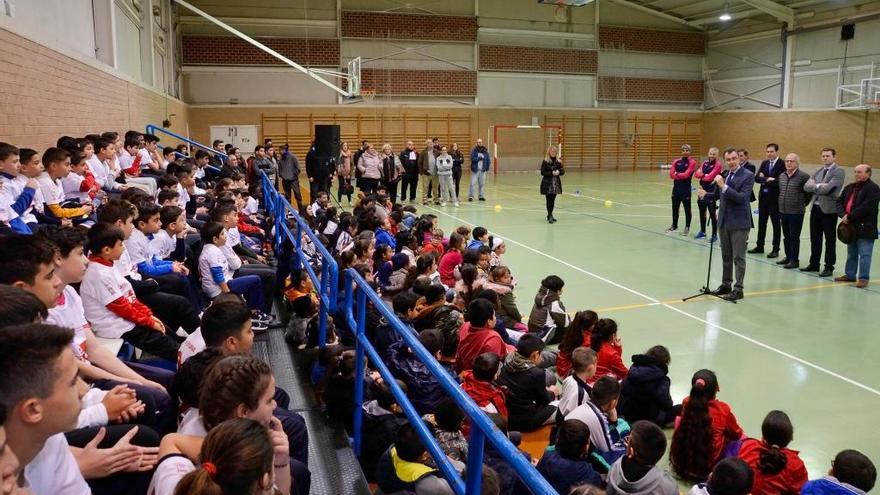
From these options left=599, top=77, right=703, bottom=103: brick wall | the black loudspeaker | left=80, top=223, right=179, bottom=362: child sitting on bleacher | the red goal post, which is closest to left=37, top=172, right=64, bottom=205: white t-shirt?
left=80, top=223, right=179, bottom=362: child sitting on bleacher

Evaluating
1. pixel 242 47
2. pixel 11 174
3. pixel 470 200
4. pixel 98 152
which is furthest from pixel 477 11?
pixel 11 174

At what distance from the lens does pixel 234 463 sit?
1764 mm

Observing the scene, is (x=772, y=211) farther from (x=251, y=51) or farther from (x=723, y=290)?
(x=251, y=51)

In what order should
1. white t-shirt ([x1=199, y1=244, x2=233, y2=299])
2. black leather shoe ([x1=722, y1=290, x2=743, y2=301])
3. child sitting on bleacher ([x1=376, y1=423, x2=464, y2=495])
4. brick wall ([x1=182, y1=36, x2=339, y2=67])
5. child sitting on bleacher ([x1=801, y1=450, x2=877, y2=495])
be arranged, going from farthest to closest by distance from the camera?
brick wall ([x1=182, y1=36, x2=339, y2=67])
black leather shoe ([x1=722, y1=290, x2=743, y2=301])
white t-shirt ([x1=199, y1=244, x2=233, y2=299])
child sitting on bleacher ([x1=801, y1=450, x2=877, y2=495])
child sitting on bleacher ([x1=376, y1=423, x2=464, y2=495])

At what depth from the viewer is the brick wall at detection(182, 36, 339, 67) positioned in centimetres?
2350

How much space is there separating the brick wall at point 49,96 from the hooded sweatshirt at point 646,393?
6075 millimetres

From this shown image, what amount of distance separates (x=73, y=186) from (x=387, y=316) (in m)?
4.80

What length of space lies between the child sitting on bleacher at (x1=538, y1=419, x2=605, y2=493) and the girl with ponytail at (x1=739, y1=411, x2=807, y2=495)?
1000 mm

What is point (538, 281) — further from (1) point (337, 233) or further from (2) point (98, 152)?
(2) point (98, 152)

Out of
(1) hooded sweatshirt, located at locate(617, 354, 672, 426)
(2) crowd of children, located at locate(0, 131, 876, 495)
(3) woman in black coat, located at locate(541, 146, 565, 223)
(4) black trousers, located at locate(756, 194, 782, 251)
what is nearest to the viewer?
(2) crowd of children, located at locate(0, 131, 876, 495)

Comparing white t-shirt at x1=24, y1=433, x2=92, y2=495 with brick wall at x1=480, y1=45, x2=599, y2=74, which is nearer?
white t-shirt at x1=24, y1=433, x2=92, y2=495

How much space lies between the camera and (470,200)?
719 inches

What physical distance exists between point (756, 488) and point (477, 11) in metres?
25.2

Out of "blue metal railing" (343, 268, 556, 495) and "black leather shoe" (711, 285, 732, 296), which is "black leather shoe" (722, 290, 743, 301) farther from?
"blue metal railing" (343, 268, 556, 495)
